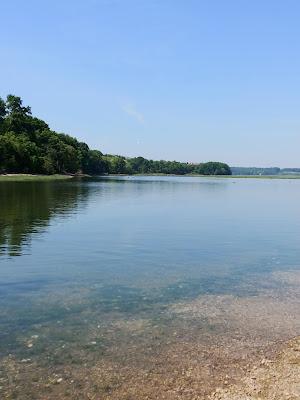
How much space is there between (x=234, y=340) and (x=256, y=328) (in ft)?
5.41

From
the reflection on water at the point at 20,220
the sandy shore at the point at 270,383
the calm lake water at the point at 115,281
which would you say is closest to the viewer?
the sandy shore at the point at 270,383

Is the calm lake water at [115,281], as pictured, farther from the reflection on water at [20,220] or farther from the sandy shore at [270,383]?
the sandy shore at [270,383]

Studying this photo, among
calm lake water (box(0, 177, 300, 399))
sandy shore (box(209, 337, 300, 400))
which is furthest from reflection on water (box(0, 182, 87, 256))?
sandy shore (box(209, 337, 300, 400))

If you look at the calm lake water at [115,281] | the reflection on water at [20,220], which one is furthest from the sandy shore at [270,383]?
the reflection on water at [20,220]

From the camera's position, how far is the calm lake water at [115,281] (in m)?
14.1

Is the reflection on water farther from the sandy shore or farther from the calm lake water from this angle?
the sandy shore

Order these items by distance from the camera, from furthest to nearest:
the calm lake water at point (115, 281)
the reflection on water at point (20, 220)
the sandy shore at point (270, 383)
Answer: the reflection on water at point (20, 220)
the calm lake water at point (115, 281)
the sandy shore at point (270, 383)

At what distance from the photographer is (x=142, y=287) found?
21.6 meters

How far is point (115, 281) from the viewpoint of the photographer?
22656mm

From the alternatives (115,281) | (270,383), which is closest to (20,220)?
(115,281)

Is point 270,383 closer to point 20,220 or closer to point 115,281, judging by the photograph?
point 115,281

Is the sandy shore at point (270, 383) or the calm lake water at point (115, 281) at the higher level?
the sandy shore at point (270, 383)

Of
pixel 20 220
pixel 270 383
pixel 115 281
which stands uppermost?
pixel 20 220

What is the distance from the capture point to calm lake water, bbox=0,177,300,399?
46.4 ft
